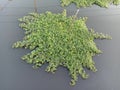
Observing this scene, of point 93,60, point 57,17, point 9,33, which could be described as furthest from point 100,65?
point 9,33

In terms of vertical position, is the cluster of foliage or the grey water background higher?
the cluster of foliage

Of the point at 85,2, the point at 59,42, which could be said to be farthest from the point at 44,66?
the point at 85,2

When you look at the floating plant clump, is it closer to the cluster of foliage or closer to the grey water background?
the grey water background

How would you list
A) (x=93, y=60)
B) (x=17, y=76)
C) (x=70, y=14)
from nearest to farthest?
1. (x=17, y=76)
2. (x=93, y=60)
3. (x=70, y=14)

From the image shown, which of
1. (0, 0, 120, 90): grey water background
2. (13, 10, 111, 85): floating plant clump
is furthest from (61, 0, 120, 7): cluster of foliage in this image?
(13, 10, 111, 85): floating plant clump

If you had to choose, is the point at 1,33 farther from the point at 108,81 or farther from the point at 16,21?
the point at 108,81
